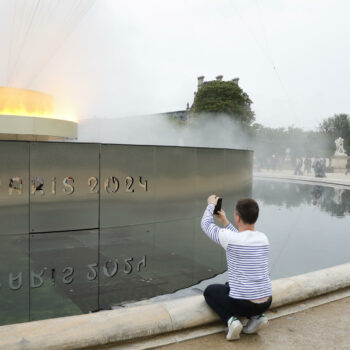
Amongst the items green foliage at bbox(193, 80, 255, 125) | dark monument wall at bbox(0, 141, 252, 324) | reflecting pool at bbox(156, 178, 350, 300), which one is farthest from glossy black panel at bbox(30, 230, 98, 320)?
green foliage at bbox(193, 80, 255, 125)

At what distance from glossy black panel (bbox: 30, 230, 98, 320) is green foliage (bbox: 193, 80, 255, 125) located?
4225 centimetres

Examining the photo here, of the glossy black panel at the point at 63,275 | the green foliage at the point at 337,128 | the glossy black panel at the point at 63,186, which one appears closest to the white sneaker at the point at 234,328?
the glossy black panel at the point at 63,275

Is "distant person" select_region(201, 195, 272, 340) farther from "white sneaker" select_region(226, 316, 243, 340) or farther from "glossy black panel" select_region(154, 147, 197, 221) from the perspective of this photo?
"glossy black panel" select_region(154, 147, 197, 221)

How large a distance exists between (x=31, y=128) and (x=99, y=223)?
10.6 ft

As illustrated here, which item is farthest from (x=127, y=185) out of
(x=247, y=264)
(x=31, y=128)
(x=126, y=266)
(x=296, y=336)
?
(x=296, y=336)

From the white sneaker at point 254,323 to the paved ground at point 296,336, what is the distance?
5cm

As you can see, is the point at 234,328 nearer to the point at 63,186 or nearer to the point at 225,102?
the point at 63,186

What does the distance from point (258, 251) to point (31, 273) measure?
10.3ft

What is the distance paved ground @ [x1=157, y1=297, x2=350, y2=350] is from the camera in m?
3.01

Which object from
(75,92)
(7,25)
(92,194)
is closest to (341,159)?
(75,92)

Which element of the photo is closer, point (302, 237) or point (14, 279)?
point (14, 279)

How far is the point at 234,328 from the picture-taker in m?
3.04

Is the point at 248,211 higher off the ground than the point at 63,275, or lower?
higher

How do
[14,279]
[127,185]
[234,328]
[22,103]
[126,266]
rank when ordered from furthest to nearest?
[22,103] → [127,185] → [126,266] → [14,279] → [234,328]
